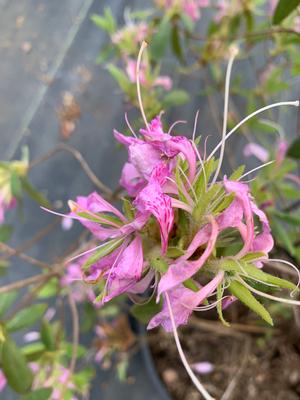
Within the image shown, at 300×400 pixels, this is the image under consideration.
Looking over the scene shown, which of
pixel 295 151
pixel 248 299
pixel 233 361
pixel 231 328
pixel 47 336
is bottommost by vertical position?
pixel 233 361

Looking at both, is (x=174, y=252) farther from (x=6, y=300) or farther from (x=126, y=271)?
(x=6, y=300)

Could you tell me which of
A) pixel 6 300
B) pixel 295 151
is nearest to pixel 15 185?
pixel 6 300

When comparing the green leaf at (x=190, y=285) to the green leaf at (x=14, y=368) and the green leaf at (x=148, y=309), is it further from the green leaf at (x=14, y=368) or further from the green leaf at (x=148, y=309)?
the green leaf at (x=14, y=368)

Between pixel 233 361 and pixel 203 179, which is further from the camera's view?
pixel 233 361

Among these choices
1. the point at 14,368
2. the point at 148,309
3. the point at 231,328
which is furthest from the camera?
Answer: the point at 231,328

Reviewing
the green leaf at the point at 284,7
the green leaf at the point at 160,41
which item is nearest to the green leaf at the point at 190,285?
the green leaf at the point at 284,7

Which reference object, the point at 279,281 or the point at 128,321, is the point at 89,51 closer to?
the point at 128,321
